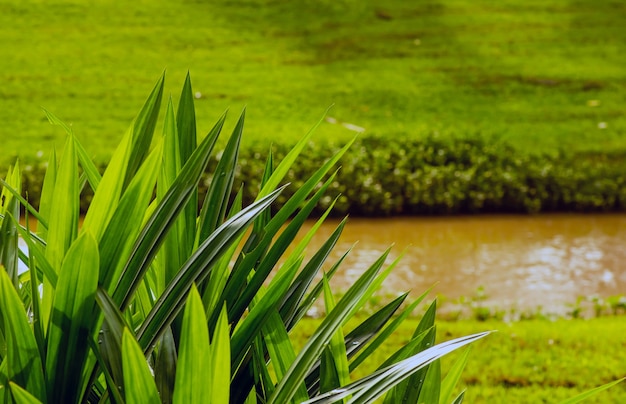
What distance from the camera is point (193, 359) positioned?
2.52ft

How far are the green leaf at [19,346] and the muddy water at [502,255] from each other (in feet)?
13.4

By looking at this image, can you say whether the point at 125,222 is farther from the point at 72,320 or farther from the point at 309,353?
the point at 309,353

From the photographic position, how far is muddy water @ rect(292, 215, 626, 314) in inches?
201

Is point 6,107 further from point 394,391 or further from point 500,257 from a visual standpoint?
point 394,391

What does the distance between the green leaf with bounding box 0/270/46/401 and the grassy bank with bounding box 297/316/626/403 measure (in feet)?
8.36

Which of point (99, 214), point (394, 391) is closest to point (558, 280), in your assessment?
point (394, 391)

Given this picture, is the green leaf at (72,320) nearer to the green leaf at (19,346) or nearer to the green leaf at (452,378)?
the green leaf at (19,346)

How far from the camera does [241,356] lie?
A: 1.01 m

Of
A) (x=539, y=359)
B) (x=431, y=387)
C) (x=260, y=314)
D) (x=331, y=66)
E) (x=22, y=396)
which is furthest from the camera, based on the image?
(x=331, y=66)

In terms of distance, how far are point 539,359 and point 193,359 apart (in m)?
3.06

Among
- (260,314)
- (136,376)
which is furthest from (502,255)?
(136,376)

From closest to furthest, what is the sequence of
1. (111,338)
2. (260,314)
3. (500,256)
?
(111,338)
(260,314)
(500,256)

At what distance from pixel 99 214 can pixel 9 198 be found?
52 cm

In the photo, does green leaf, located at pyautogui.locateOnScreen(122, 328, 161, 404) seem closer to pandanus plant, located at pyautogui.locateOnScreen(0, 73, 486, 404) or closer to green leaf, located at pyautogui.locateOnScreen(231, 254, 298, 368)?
pandanus plant, located at pyautogui.locateOnScreen(0, 73, 486, 404)
